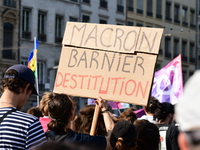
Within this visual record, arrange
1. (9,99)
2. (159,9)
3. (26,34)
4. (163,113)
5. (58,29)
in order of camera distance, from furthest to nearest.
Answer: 1. (159,9)
2. (58,29)
3. (26,34)
4. (163,113)
5. (9,99)

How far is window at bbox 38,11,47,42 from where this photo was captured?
99.5ft

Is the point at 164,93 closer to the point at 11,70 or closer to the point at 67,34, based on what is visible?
the point at 67,34

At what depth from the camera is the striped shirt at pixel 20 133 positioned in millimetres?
2840

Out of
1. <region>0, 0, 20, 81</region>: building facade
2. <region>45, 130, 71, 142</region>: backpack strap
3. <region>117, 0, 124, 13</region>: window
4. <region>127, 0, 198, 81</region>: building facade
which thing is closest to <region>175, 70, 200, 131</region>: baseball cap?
<region>45, 130, 71, 142</region>: backpack strap

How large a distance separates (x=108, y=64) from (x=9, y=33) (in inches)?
952

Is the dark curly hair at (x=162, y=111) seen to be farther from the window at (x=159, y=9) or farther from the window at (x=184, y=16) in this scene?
the window at (x=184, y=16)

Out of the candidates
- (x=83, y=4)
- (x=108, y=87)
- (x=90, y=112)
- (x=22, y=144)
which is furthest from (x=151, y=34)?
(x=83, y=4)

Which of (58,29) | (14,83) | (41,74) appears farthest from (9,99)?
(58,29)

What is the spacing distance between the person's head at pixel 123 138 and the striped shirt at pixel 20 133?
89 centimetres

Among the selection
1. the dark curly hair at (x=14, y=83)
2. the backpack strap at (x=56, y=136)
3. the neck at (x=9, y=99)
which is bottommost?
the backpack strap at (x=56, y=136)

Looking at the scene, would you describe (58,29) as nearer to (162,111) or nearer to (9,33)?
(9,33)

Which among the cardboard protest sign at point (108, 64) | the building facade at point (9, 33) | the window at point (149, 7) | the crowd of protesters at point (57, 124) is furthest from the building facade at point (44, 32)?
the crowd of protesters at point (57, 124)

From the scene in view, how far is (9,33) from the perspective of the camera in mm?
28500

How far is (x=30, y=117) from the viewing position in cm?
291
